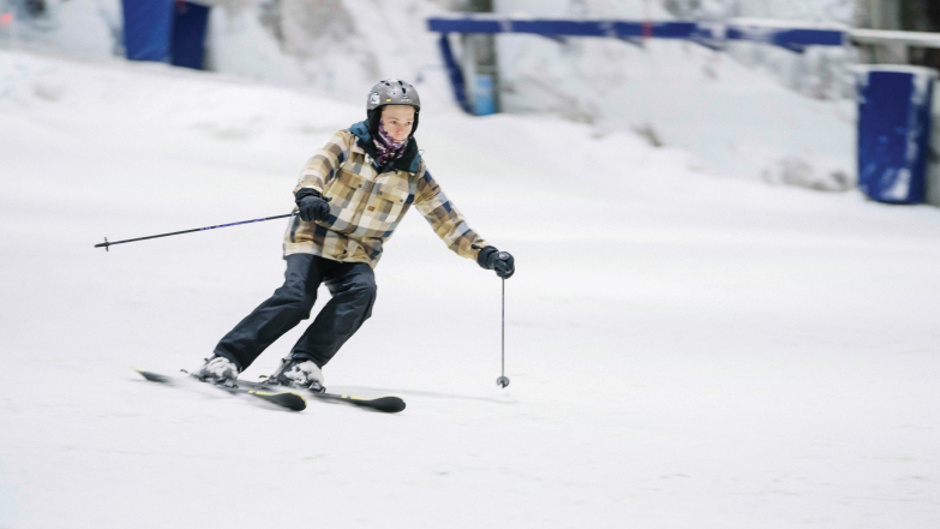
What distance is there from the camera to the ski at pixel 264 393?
13.8 ft

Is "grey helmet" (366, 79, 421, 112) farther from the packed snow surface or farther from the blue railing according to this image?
the blue railing

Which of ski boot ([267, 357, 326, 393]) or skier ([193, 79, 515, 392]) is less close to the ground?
skier ([193, 79, 515, 392])

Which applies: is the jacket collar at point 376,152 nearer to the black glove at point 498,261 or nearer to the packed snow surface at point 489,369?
the black glove at point 498,261

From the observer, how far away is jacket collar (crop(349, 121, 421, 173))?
462cm

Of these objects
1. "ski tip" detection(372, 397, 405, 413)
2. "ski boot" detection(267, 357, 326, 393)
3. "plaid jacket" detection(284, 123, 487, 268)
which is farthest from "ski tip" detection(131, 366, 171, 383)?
"ski tip" detection(372, 397, 405, 413)

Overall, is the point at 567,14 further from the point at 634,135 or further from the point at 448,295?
the point at 448,295

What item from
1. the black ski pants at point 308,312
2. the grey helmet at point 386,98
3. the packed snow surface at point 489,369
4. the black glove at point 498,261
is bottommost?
the packed snow surface at point 489,369

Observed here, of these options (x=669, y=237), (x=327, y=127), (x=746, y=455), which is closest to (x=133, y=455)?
(x=746, y=455)

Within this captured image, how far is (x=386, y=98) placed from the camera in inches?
178

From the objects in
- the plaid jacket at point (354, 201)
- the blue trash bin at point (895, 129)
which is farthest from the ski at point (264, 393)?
the blue trash bin at point (895, 129)

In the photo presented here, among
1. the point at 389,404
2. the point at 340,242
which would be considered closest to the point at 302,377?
the point at 389,404

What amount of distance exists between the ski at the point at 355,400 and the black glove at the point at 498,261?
2.29 ft

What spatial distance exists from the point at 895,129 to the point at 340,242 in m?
11.6

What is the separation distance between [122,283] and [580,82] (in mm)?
11083
